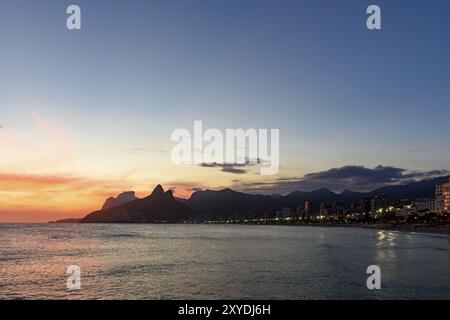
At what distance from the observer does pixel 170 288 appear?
38875 millimetres

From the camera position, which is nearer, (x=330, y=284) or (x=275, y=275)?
(x=330, y=284)

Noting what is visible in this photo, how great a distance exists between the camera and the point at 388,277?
45.8 meters

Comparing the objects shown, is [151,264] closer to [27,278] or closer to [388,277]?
[27,278]
